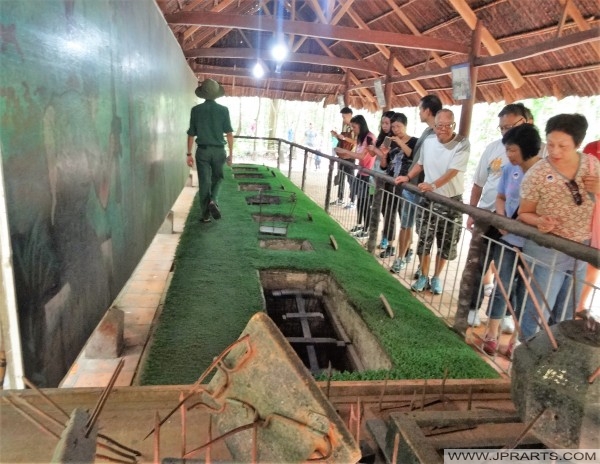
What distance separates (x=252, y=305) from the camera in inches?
121

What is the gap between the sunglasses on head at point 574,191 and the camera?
224 centimetres

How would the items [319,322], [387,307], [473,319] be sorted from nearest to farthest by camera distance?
[387,307]
[473,319]
[319,322]

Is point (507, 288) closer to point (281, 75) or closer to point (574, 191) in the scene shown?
point (574, 191)

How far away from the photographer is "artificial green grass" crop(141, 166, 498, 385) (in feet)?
7.58

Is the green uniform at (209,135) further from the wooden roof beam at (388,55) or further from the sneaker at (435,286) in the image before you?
the wooden roof beam at (388,55)

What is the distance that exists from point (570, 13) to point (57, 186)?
6569 mm

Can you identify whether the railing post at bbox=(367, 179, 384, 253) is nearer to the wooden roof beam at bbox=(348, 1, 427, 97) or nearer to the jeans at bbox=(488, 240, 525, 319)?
the jeans at bbox=(488, 240, 525, 319)

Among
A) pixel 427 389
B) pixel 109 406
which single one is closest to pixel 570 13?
pixel 427 389

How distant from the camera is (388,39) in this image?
841 centimetres

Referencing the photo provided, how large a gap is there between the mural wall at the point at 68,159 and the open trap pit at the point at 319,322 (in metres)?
1.31

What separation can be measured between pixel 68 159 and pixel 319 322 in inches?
97.3

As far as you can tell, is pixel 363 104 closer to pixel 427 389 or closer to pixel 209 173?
pixel 209 173

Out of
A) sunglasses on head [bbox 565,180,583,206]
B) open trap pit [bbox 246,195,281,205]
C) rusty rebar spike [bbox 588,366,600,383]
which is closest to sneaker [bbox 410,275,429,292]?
sunglasses on head [bbox 565,180,583,206]

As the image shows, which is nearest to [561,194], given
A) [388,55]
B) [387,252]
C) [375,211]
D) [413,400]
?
[413,400]
